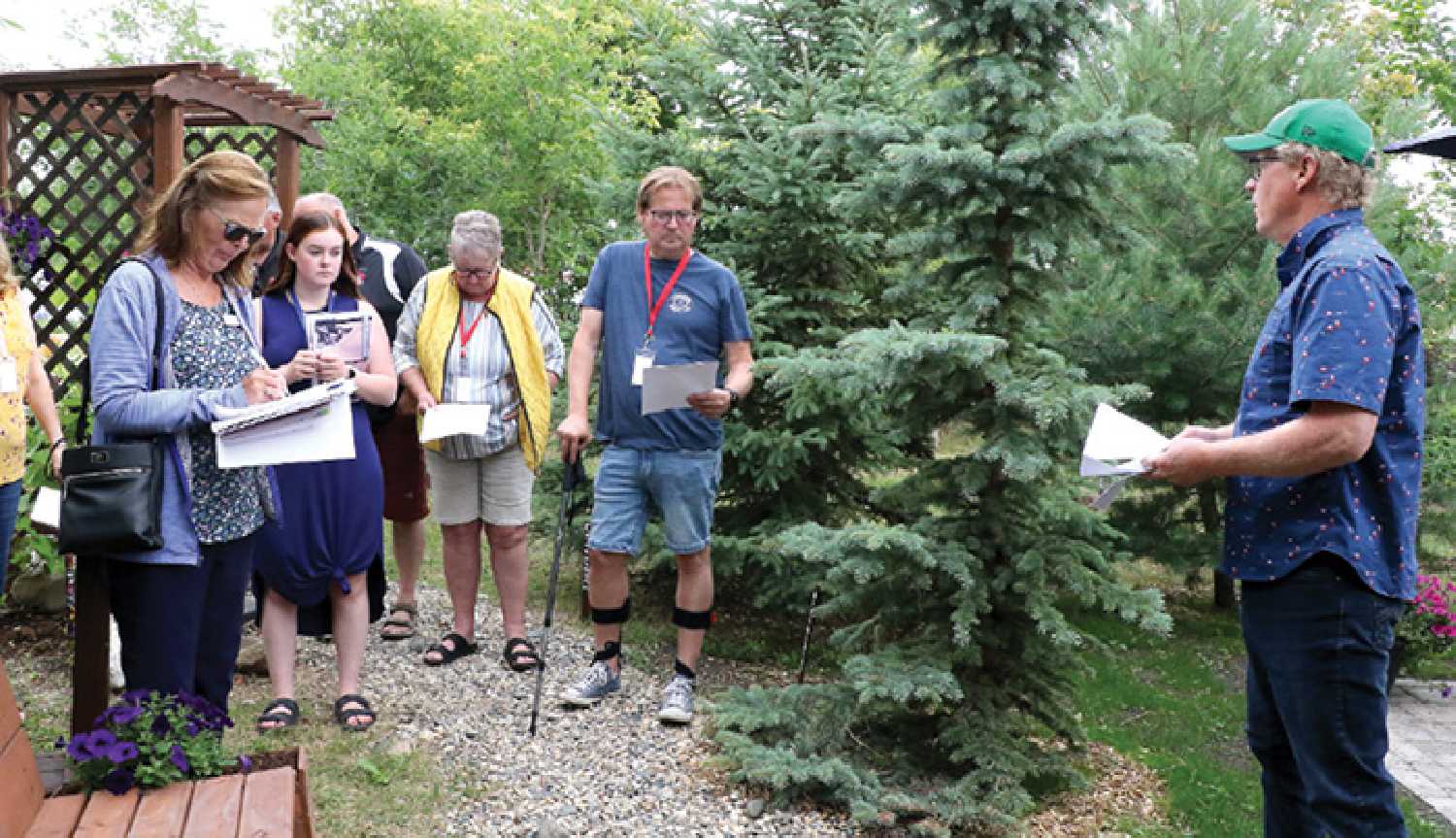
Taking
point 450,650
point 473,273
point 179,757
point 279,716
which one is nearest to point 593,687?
point 450,650

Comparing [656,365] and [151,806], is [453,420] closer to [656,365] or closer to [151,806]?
[656,365]

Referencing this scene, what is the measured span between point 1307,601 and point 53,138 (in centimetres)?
583

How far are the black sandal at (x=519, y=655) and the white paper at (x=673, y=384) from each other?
1433 millimetres

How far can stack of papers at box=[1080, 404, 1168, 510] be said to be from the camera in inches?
105

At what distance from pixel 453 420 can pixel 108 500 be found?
178 cm

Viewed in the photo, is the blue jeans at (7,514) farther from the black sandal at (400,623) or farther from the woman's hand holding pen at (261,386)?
the black sandal at (400,623)

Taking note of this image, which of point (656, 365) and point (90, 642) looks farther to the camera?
point (656, 365)

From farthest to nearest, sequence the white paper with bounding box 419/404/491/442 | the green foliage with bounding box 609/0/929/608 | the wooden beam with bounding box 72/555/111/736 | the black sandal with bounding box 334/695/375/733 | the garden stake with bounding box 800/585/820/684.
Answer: the green foliage with bounding box 609/0/929/608 → the garden stake with bounding box 800/585/820/684 → the white paper with bounding box 419/404/491/442 → the black sandal with bounding box 334/695/375/733 → the wooden beam with bounding box 72/555/111/736

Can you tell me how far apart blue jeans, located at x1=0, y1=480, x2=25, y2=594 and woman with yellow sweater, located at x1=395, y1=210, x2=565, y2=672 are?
1469 millimetres

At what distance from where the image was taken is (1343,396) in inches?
92.5

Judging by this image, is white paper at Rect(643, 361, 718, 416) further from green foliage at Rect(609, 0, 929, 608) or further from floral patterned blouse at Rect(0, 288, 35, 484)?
floral patterned blouse at Rect(0, 288, 35, 484)

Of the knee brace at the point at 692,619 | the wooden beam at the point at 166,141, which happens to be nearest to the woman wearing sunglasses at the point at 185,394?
the knee brace at the point at 692,619

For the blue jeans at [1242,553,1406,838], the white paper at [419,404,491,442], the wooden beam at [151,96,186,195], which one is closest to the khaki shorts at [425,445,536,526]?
the white paper at [419,404,491,442]

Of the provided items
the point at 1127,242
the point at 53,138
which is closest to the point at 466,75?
the point at 53,138
